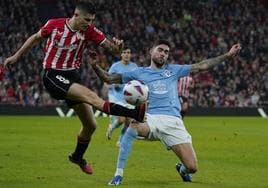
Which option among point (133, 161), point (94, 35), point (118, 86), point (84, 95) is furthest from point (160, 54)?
point (118, 86)

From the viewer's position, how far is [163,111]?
10086mm

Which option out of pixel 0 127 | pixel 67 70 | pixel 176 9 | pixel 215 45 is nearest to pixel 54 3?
pixel 176 9

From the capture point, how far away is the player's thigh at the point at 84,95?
9.07 metres

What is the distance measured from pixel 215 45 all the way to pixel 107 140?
1966cm

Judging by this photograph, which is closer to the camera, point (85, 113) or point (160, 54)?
point (160, 54)

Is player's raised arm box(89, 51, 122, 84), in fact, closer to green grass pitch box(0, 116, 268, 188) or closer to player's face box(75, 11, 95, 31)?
player's face box(75, 11, 95, 31)

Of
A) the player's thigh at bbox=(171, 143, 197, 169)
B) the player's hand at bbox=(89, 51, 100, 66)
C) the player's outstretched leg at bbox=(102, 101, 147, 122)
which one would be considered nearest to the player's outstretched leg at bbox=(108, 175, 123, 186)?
the player's thigh at bbox=(171, 143, 197, 169)

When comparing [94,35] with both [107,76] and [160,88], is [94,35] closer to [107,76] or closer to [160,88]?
[107,76]

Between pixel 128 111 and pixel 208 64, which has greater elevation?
pixel 208 64

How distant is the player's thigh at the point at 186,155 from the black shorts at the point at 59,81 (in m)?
1.57

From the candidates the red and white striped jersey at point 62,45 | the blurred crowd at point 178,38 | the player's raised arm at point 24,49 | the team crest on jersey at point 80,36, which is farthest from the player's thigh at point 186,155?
the blurred crowd at point 178,38

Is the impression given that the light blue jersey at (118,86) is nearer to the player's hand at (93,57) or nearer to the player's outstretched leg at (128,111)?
the player's hand at (93,57)

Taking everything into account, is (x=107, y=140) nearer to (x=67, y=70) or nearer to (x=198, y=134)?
(x=198, y=134)

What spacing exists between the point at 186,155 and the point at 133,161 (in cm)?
328
